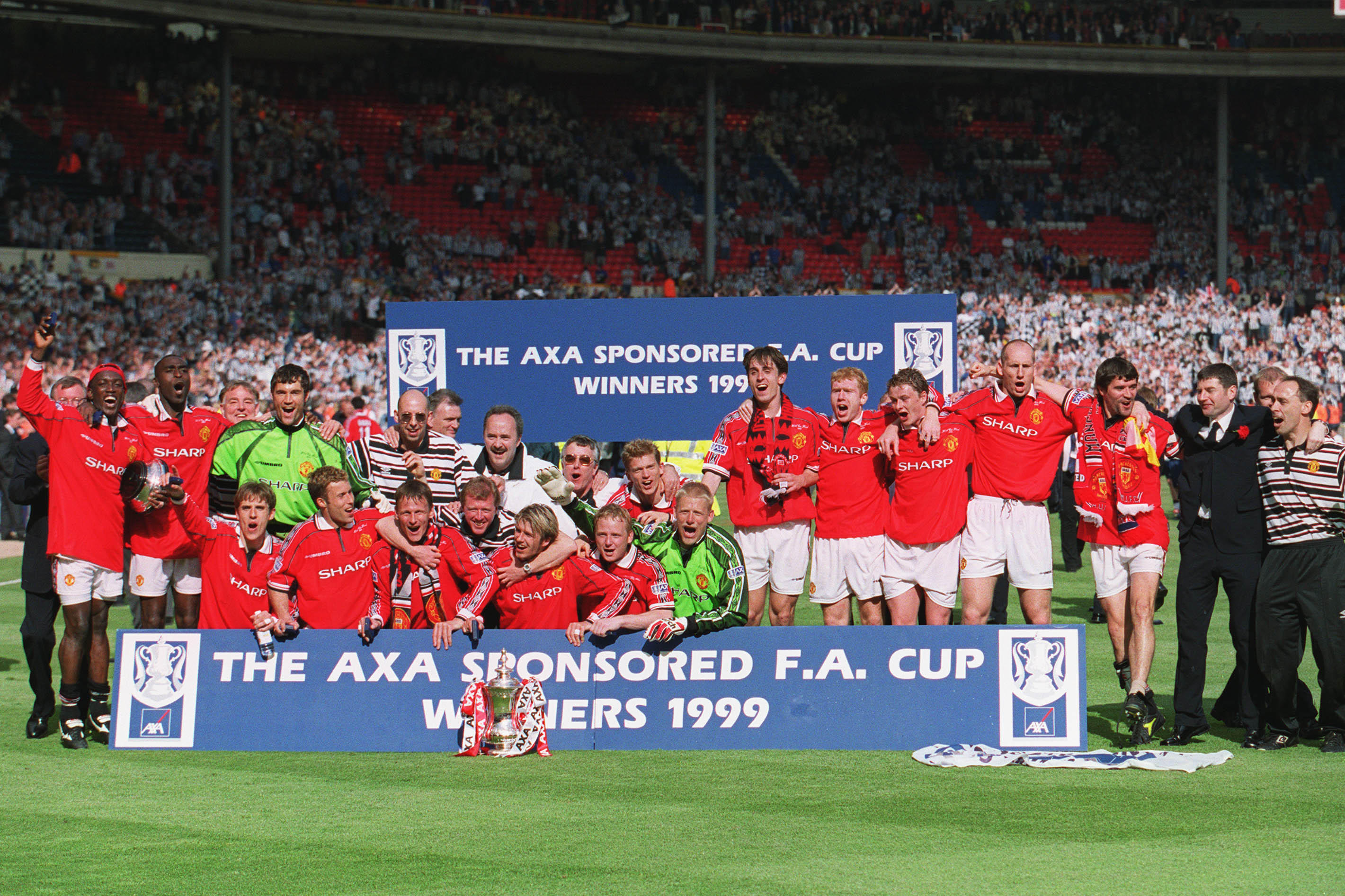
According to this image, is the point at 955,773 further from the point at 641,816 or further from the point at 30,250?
the point at 30,250

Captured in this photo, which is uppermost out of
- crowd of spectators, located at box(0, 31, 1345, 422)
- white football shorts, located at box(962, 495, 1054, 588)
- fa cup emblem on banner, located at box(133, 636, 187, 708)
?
crowd of spectators, located at box(0, 31, 1345, 422)

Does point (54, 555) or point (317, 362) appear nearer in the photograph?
point (54, 555)

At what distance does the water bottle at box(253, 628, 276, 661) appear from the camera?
8.09 meters

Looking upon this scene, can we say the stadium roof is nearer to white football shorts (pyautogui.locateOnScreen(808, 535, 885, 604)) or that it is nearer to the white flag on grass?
white football shorts (pyautogui.locateOnScreen(808, 535, 885, 604))

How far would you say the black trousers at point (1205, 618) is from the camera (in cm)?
820

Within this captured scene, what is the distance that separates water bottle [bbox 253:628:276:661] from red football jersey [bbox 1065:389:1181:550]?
458 centimetres

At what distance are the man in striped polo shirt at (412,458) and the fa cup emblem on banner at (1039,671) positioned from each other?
3532mm

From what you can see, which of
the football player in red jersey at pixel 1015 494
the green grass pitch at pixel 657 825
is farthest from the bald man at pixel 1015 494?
the green grass pitch at pixel 657 825

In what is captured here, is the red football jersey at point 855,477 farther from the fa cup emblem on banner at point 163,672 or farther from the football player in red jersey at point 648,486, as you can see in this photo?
the fa cup emblem on banner at point 163,672

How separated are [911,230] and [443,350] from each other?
101 ft

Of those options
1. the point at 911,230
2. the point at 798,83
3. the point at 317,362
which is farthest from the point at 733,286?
the point at 317,362

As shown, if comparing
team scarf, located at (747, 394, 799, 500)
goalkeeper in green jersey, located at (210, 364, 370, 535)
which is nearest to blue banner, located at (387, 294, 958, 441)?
team scarf, located at (747, 394, 799, 500)

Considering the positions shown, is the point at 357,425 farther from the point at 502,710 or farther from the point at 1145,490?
the point at 1145,490

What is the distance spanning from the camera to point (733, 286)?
3766cm
